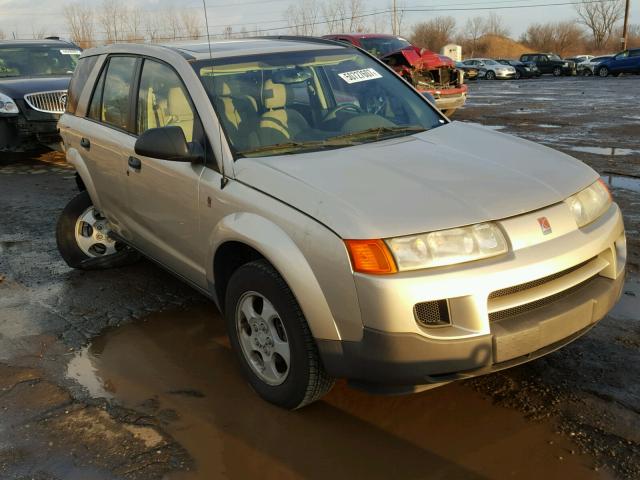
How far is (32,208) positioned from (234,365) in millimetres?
5084

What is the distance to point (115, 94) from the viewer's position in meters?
4.47

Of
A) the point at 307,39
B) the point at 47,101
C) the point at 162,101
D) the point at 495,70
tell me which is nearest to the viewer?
the point at 162,101

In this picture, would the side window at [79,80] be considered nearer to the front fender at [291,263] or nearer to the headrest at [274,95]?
the headrest at [274,95]

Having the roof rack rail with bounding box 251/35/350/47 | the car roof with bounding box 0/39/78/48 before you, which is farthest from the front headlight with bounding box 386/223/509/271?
the car roof with bounding box 0/39/78/48

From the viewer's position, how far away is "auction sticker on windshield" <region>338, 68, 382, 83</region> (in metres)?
4.08

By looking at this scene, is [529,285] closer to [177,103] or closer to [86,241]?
[177,103]

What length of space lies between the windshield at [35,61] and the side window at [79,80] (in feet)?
22.5

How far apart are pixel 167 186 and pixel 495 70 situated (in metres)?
37.1

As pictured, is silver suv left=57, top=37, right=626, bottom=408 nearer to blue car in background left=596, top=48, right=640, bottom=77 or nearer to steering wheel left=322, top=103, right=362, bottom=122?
steering wheel left=322, top=103, right=362, bottom=122

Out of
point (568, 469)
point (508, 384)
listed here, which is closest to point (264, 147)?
point (508, 384)

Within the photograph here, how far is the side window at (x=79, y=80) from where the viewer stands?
491 cm

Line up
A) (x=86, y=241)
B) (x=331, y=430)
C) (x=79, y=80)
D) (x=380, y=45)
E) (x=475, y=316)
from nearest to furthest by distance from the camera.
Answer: (x=475, y=316) → (x=331, y=430) → (x=79, y=80) → (x=86, y=241) → (x=380, y=45)

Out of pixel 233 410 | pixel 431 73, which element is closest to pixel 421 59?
pixel 431 73

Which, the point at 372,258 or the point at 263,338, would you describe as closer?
the point at 372,258
